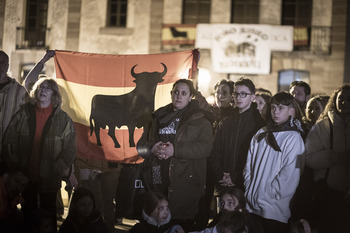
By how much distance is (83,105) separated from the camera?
6.46 meters

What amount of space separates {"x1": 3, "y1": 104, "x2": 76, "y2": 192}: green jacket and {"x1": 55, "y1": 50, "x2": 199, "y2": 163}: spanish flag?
100 centimetres

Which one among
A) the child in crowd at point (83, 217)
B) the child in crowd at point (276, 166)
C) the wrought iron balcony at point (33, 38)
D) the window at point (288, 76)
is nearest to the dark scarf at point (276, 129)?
the child in crowd at point (276, 166)

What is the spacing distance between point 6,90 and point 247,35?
13647mm

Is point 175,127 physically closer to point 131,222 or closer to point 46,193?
point 46,193

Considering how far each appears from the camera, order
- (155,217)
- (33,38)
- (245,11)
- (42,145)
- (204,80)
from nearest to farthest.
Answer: (155,217)
(42,145)
(204,80)
(245,11)
(33,38)

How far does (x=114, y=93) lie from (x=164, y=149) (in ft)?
4.98

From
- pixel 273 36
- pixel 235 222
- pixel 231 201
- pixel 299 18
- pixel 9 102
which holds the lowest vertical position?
pixel 235 222

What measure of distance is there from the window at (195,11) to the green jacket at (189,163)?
13.6 m

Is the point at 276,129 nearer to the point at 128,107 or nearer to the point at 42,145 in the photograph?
the point at 128,107

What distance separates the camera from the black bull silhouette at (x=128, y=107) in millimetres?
6266

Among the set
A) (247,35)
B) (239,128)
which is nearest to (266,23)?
(247,35)

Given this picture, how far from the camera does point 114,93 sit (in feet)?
21.1

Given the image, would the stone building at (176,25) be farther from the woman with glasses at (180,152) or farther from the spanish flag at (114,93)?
the woman with glasses at (180,152)

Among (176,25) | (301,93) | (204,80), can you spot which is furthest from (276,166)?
(176,25)
